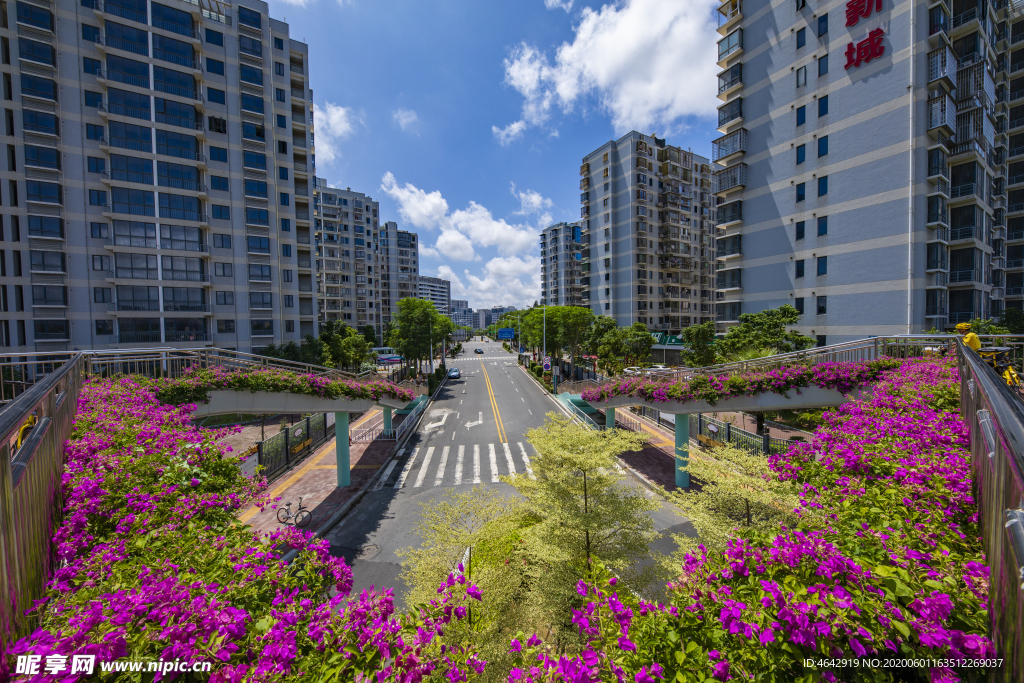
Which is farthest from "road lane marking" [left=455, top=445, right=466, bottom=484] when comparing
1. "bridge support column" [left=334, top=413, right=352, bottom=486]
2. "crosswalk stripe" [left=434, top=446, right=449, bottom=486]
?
"bridge support column" [left=334, top=413, right=352, bottom=486]

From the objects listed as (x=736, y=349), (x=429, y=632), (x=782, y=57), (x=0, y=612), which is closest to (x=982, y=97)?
(x=782, y=57)

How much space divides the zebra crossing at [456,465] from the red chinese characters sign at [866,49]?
113 feet

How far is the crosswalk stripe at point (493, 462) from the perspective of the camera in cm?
1834

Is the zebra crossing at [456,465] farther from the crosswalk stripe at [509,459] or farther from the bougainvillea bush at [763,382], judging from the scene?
the bougainvillea bush at [763,382]

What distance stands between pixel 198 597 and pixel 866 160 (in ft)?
123

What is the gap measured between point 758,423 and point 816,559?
70.9ft

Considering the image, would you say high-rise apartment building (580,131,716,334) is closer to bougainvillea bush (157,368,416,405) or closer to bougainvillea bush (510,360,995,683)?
bougainvillea bush (157,368,416,405)

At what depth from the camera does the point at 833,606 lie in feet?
9.31

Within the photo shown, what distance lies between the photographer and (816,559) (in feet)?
11.2

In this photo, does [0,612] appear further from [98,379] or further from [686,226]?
[686,226]

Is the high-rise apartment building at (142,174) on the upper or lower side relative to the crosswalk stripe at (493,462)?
upper

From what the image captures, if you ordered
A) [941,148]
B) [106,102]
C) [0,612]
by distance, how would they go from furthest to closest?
1. [106,102]
2. [941,148]
3. [0,612]

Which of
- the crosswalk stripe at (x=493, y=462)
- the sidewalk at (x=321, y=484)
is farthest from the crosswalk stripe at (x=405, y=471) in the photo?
the crosswalk stripe at (x=493, y=462)

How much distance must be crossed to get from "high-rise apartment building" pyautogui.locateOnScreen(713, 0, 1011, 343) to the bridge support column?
108ft
